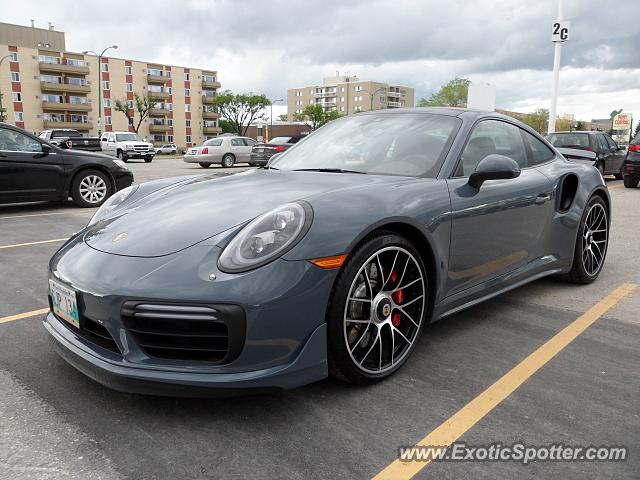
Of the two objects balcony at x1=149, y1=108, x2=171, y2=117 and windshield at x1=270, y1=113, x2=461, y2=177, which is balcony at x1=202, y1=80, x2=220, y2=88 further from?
windshield at x1=270, y1=113, x2=461, y2=177

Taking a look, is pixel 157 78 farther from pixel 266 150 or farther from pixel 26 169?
pixel 26 169

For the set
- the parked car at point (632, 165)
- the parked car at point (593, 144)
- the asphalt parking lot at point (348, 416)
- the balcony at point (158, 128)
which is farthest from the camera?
the balcony at point (158, 128)

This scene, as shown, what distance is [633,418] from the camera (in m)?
2.26

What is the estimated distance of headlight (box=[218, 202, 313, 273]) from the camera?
84.0 inches

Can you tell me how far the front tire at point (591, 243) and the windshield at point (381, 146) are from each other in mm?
1633

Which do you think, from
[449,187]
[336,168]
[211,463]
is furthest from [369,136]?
[211,463]

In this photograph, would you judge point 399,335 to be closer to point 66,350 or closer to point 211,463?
point 211,463

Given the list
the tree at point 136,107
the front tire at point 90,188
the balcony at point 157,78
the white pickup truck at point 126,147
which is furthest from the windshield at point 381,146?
the balcony at point 157,78

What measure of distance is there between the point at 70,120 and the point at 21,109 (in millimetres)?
6549

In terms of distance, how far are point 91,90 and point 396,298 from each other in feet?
280

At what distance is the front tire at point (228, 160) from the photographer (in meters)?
24.4

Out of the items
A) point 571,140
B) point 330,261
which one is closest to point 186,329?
point 330,261

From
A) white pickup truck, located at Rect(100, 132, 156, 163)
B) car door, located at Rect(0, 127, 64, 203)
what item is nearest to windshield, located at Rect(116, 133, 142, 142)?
white pickup truck, located at Rect(100, 132, 156, 163)

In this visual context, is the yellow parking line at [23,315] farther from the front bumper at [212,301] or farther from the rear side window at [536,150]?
the rear side window at [536,150]
